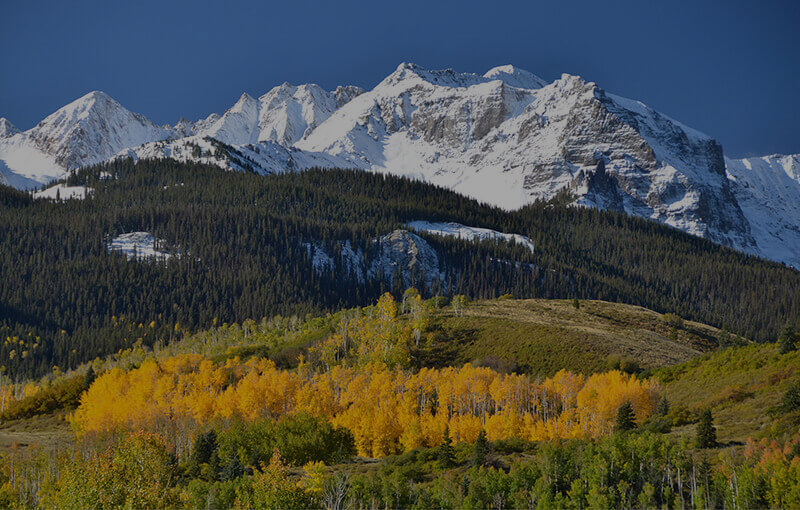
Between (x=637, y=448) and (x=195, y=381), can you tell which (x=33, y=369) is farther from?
(x=637, y=448)

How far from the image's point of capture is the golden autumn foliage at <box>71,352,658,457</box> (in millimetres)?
Answer: 95812

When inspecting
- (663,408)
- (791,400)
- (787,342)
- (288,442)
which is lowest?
(288,442)

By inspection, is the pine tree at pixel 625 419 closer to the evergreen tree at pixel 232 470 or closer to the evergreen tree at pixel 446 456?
the evergreen tree at pixel 446 456

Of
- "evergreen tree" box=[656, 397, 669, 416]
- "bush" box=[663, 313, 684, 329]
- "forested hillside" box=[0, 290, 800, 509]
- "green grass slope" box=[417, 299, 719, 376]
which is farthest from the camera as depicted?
"bush" box=[663, 313, 684, 329]

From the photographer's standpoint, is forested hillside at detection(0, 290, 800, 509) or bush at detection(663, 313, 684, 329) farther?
bush at detection(663, 313, 684, 329)

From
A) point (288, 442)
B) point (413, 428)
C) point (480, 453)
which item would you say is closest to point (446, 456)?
point (480, 453)

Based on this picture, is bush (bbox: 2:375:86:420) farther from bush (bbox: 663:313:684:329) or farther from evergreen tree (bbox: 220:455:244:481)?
bush (bbox: 663:313:684:329)

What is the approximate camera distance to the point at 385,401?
101 meters

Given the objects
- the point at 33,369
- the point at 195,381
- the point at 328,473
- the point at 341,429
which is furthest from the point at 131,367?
the point at 328,473

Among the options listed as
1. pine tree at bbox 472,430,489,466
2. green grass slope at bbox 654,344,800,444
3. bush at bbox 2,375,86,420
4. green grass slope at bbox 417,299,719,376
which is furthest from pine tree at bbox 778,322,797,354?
bush at bbox 2,375,86,420

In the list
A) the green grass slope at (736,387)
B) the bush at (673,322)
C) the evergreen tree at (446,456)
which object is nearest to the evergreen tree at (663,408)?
the green grass slope at (736,387)

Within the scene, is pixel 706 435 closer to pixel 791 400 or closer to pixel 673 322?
pixel 791 400

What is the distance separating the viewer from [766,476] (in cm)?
5747

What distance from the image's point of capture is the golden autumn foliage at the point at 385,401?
95812mm
